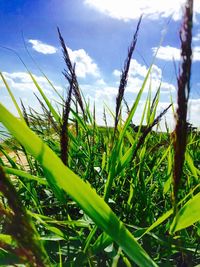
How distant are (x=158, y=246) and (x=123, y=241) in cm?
71

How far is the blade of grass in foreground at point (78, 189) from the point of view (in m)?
0.56

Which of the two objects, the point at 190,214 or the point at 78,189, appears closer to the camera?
the point at 78,189

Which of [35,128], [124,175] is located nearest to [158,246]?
[124,175]

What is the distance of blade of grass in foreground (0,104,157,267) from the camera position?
1.85ft

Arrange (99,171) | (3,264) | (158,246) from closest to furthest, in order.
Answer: (3,264) < (158,246) < (99,171)

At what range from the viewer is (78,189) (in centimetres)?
58

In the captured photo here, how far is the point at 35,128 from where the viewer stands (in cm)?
247

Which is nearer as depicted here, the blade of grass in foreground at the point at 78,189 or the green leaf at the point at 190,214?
the blade of grass in foreground at the point at 78,189

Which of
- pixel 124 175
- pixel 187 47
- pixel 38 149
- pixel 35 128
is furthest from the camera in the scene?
pixel 35 128

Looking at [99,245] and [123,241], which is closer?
[123,241]

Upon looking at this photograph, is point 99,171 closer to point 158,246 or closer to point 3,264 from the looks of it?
point 158,246

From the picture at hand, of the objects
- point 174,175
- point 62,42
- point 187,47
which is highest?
point 62,42

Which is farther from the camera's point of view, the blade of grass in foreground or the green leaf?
the green leaf

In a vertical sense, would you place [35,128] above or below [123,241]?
above
